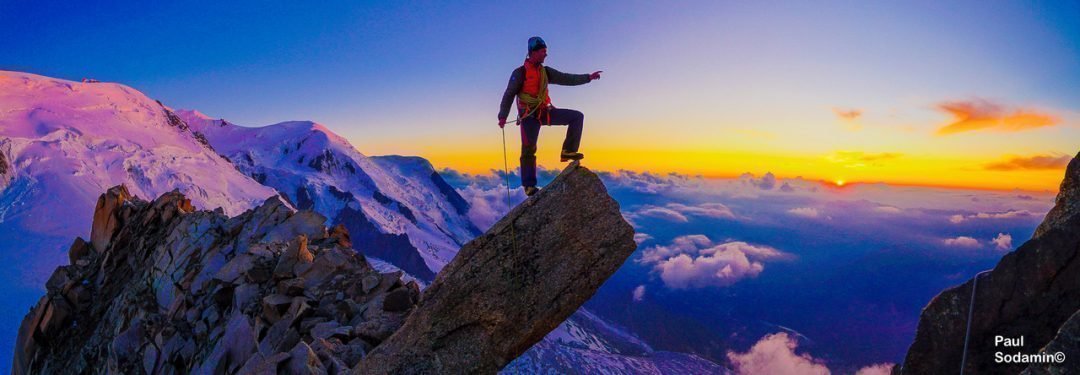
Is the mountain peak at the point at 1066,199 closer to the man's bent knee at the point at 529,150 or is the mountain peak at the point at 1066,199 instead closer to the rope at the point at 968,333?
the rope at the point at 968,333

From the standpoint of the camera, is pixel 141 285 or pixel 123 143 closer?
pixel 141 285

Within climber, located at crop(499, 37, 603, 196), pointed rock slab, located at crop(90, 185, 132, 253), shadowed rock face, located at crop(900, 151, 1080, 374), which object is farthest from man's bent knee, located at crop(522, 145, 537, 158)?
pointed rock slab, located at crop(90, 185, 132, 253)

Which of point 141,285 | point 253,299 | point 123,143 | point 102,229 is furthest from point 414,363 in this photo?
point 123,143

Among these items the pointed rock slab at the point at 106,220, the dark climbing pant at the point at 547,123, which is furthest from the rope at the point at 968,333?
the pointed rock slab at the point at 106,220

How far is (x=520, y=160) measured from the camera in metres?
15.6

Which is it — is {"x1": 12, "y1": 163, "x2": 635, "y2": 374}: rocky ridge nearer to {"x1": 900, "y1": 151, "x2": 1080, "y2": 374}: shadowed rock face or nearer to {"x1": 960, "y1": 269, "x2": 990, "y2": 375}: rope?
{"x1": 900, "y1": 151, "x2": 1080, "y2": 374}: shadowed rock face

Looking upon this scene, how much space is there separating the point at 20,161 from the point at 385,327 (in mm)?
129895

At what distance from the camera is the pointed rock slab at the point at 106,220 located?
122ft

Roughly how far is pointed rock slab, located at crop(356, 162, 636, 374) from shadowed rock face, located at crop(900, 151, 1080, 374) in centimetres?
725

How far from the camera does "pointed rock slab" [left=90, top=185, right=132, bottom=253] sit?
122 feet

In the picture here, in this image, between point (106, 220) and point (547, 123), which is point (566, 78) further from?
point (106, 220)

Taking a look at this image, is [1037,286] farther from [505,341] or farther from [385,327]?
[385,327]

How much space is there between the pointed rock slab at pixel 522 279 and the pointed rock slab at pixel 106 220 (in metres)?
34.7

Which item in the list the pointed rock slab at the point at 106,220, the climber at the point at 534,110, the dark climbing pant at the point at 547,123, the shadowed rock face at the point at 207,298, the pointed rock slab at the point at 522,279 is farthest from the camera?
the pointed rock slab at the point at 106,220
